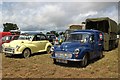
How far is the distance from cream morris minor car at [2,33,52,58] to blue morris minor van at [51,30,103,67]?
2.90 meters

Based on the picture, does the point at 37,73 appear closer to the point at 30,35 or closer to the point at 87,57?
the point at 87,57

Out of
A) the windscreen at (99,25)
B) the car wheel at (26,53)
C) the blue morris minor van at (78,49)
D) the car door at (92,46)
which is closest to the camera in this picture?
the blue morris minor van at (78,49)

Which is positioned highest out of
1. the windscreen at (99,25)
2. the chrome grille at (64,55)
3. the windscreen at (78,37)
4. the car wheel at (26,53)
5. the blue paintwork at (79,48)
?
the windscreen at (99,25)

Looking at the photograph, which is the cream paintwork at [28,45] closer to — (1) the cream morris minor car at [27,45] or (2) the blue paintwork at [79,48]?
(1) the cream morris minor car at [27,45]

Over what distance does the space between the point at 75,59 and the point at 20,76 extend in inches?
112

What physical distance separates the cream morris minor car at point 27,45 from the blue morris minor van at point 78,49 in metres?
2.90

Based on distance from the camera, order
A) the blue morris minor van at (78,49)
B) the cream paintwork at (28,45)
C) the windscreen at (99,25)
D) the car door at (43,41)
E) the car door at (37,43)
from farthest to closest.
Result: 1. the windscreen at (99,25)
2. the car door at (43,41)
3. the car door at (37,43)
4. the cream paintwork at (28,45)
5. the blue morris minor van at (78,49)

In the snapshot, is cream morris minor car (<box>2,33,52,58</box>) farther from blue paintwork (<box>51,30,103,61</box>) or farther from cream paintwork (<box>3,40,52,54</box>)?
blue paintwork (<box>51,30,103,61</box>)

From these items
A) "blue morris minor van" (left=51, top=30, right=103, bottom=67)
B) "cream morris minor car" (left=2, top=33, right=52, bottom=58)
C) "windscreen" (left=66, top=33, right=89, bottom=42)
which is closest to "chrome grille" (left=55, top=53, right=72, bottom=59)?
"blue morris minor van" (left=51, top=30, right=103, bottom=67)

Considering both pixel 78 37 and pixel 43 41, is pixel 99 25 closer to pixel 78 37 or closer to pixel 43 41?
pixel 43 41

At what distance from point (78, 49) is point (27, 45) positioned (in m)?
4.55

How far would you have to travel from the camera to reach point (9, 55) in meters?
12.9

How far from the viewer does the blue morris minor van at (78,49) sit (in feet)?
29.7

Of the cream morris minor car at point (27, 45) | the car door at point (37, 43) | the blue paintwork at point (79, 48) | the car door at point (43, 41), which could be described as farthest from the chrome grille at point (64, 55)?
the car door at point (43, 41)
